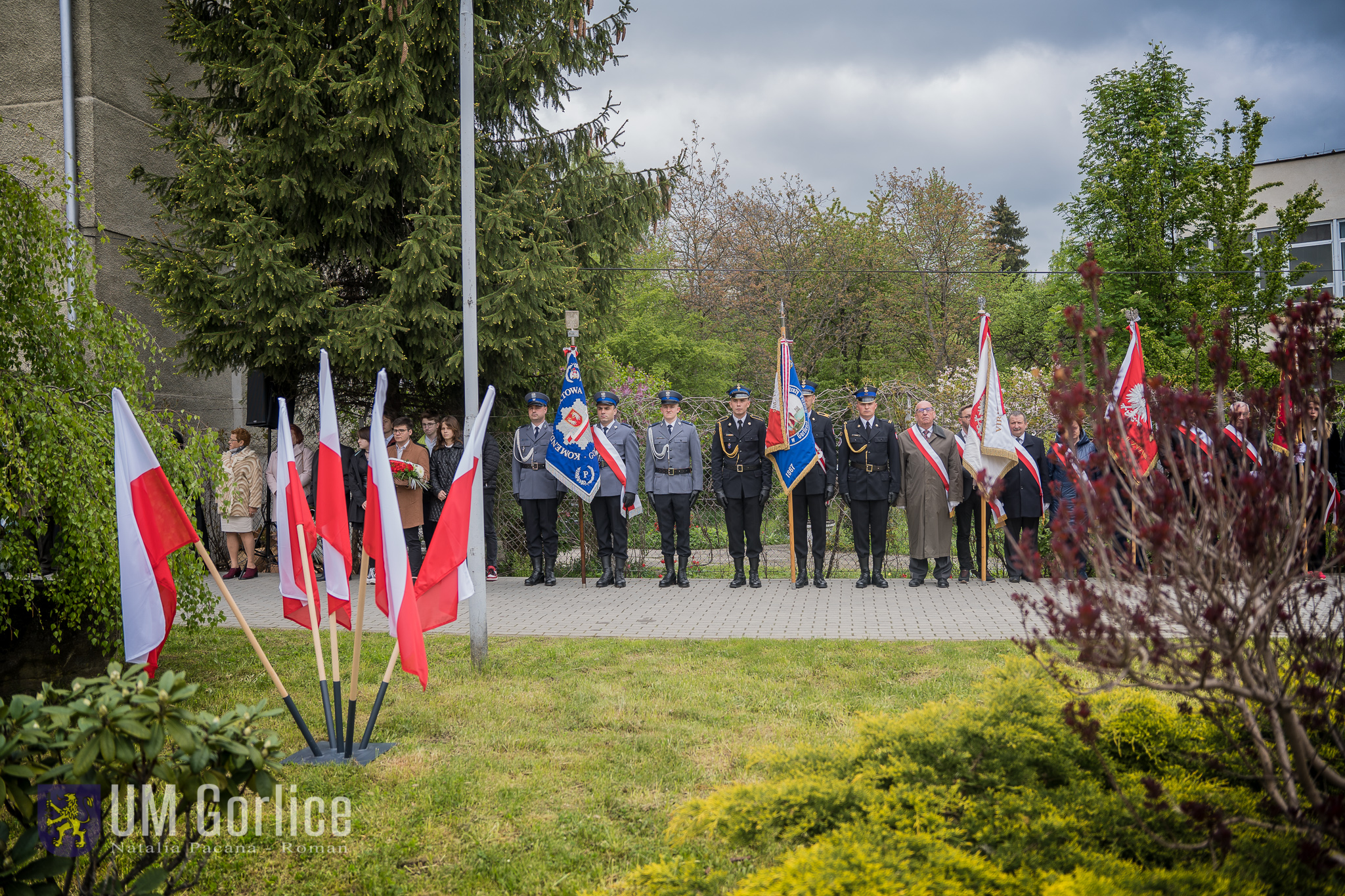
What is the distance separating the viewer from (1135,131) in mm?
25016

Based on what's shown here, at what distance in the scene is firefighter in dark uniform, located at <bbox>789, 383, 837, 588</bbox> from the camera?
34.9 feet

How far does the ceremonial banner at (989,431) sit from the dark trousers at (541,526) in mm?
5070

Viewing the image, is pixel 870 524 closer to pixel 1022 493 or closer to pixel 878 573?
pixel 878 573

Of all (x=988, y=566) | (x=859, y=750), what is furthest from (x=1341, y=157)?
(x=859, y=750)

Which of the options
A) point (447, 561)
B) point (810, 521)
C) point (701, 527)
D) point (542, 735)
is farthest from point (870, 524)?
point (447, 561)

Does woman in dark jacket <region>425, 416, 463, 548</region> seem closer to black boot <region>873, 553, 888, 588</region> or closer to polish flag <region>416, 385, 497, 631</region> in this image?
black boot <region>873, 553, 888, 588</region>

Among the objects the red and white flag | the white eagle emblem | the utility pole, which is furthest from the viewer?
the white eagle emblem

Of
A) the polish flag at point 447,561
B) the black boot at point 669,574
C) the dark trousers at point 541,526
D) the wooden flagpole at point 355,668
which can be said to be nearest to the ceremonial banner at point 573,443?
the dark trousers at point 541,526

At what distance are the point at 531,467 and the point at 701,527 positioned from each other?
3.47m

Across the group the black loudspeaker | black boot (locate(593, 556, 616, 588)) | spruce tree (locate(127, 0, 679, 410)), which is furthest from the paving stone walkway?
spruce tree (locate(127, 0, 679, 410))

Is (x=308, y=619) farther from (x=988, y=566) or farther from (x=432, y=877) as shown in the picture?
(x=988, y=566)

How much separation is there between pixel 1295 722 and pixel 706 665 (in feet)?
15.5

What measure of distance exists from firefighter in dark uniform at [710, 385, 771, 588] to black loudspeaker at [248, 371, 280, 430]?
608 cm

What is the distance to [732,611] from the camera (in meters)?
9.31
